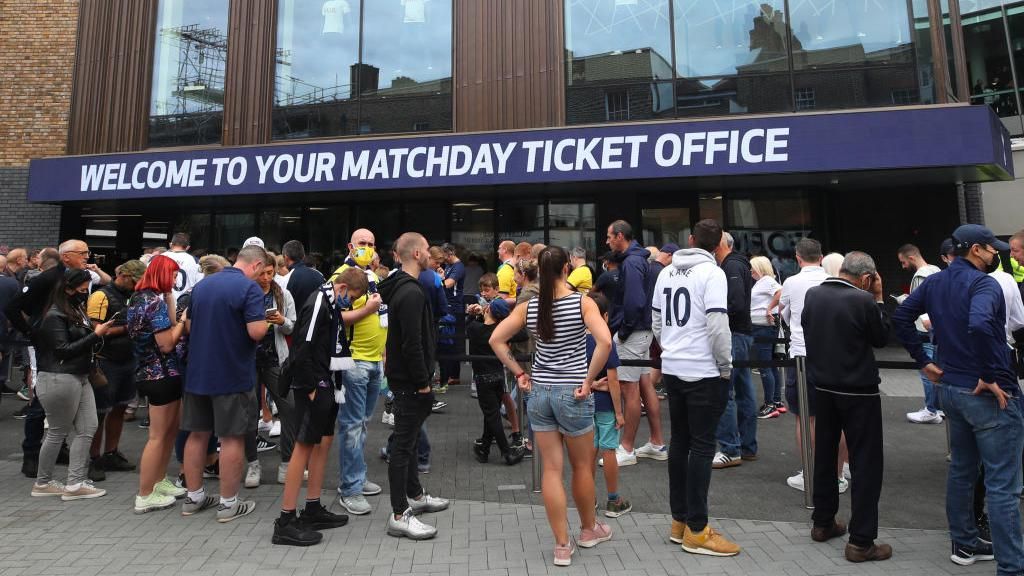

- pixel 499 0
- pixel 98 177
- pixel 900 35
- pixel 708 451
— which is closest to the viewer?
pixel 708 451

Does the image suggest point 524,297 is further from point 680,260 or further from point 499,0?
point 499,0

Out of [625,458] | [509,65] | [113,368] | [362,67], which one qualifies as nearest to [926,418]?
[625,458]

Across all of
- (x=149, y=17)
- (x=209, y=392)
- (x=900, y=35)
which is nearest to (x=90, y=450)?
(x=209, y=392)

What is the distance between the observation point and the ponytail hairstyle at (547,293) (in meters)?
4.02

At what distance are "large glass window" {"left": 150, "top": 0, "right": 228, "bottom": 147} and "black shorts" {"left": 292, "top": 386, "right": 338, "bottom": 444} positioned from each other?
11.0 metres

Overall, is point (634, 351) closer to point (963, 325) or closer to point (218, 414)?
point (963, 325)

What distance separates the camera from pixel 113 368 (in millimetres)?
5980

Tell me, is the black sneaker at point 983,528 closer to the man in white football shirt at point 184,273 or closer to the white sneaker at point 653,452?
the white sneaker at point 653,452

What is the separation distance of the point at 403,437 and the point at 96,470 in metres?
3.49

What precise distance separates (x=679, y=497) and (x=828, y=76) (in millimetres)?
9875

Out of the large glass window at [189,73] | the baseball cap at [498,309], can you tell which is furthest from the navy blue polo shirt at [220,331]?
the large glass window at [189,73]

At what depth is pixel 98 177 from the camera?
13.3 meters

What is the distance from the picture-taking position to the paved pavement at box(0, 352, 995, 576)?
Answer: 402cm

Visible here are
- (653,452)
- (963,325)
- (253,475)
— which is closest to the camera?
(963,325)
